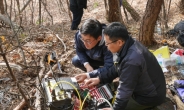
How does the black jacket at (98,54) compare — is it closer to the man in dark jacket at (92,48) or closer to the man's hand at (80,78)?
the man in dark jacket at (92,48)

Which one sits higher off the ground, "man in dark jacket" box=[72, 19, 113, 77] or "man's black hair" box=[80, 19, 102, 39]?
"man's black hair" box=[80, 19, 102, 39]

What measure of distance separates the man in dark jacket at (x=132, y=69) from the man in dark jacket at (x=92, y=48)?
477 mm

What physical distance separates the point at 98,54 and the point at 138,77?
928mm

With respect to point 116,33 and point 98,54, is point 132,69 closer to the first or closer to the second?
point 116,33

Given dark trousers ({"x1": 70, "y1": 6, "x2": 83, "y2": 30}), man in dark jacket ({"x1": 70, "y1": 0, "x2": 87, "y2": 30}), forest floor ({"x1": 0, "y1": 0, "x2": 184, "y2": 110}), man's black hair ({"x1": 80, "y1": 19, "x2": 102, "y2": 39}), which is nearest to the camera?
man's black hair ({"x1": 80, "y1": 19, "x2": 102, "y2": 39})

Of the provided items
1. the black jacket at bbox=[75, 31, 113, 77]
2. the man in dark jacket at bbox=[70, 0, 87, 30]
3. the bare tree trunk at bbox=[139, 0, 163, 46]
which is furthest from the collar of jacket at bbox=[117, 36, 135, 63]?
the man in dark jacket at bbox=[70, 0, 87, 30]

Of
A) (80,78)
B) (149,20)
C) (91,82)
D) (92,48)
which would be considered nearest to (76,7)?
(149,20)

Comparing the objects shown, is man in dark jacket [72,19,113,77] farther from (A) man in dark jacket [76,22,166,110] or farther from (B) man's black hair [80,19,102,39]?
(A) man in dark jacket [76,22,166,110]

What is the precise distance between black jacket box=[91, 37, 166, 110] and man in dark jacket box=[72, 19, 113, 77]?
0.55 m

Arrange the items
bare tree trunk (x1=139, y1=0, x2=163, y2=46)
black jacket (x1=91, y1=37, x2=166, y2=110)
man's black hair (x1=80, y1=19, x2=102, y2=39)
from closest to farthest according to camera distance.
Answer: black jacket (x1=91, y1=37, x2=166, y2=110), man's black hair (x1=80, y1=19, x2=102, y2=39), bare tree trunk (x1=139, y1=0, x2=163, y2=46)

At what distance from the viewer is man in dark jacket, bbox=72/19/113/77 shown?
2.87 meters

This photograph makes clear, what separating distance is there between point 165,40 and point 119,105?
9.36 ft

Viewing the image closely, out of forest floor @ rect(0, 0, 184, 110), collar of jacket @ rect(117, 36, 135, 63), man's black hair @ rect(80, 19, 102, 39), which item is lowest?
forest floor @ rect(0, 0, 184, 110)

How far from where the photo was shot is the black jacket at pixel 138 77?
2.31 m
